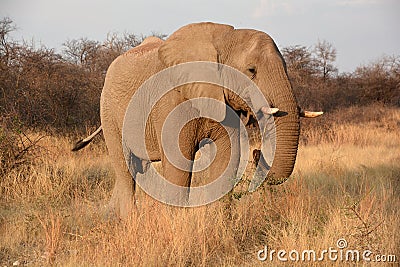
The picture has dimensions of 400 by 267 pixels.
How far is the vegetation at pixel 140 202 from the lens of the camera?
4020 mm

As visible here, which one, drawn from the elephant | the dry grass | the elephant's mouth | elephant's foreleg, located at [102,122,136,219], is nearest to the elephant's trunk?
the elephant

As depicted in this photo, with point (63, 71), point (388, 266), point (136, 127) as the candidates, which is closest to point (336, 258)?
point (388, 266)

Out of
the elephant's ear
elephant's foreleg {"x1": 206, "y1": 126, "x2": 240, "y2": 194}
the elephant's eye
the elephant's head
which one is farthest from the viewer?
elephant's foreleg {"x1": 206, "y1": 126, "x2": 240, "y2": 194}

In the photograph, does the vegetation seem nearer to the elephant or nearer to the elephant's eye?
the elephant

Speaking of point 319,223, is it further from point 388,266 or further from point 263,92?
point 263,92

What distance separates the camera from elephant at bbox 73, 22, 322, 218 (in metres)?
4.27

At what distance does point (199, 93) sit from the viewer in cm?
465

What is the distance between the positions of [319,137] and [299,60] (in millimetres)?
10611

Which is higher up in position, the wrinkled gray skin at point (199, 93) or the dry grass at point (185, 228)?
the wrinkled gray skin at point (199, 93)

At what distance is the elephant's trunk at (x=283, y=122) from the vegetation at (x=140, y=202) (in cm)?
51

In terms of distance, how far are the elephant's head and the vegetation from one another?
62 cm

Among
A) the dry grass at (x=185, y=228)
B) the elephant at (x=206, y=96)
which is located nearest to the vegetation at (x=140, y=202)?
the dry grass at (x=185, y=228)

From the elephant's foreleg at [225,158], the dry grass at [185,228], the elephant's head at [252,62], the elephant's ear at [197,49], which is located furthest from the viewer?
the elephant's foreleg at [225,158]

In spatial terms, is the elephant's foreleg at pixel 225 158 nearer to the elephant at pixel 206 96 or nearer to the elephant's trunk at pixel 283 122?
the elephant at pixel 206 96
